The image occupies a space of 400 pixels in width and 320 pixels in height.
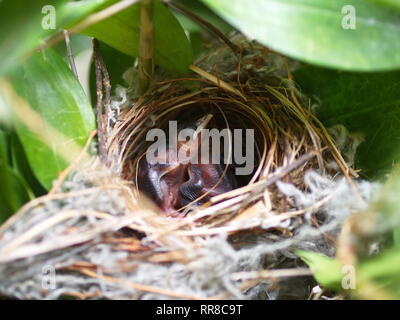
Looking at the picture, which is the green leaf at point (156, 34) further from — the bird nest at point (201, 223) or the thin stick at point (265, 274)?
the thin stick at point (265, 274)

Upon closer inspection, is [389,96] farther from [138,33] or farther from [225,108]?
[138,33]

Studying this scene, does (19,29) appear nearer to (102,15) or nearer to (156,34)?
(102,15)

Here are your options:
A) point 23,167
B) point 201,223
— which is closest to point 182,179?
point 201,223

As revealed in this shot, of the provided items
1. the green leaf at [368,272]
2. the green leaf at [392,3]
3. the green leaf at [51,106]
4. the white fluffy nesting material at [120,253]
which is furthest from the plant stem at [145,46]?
the green leaf at [368,272]

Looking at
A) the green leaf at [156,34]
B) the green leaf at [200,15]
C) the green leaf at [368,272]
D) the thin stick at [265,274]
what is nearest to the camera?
the green leaf at [368,272]

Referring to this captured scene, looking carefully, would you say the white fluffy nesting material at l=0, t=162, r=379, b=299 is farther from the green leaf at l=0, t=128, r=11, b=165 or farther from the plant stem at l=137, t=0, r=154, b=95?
the plant stem at l=137, t=0, r=154, b=95

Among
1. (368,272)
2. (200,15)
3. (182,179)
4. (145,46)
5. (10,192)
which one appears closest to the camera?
(368,272)

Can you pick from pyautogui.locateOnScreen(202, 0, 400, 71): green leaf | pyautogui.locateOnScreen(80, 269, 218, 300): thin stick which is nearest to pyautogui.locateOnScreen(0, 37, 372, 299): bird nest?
pyautogui.locateOnScreen(80, 269, 218, 300): thin stick

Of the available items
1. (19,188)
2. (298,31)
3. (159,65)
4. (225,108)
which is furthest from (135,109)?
(298,31)
